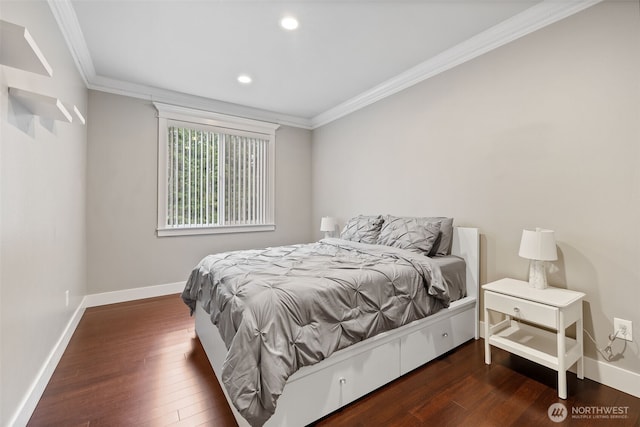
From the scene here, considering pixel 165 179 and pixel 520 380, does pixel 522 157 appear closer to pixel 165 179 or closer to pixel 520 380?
pixel 520 380

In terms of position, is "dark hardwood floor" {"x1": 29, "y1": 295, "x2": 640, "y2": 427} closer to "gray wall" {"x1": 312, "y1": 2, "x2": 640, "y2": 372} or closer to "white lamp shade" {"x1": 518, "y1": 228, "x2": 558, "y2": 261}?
"gray wall" {"x1": 312, "y1": 2, "x2": 640, "y2": 372}

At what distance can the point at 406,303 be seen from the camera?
76.0 inches

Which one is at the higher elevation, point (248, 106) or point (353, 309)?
point (248, 106)

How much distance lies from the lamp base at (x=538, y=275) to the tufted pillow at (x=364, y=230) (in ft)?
4.37

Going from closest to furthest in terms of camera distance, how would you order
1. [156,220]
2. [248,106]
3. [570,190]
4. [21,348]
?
[21,348] < [570,190] < [156,220] < [248,106]

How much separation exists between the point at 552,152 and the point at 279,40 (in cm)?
242

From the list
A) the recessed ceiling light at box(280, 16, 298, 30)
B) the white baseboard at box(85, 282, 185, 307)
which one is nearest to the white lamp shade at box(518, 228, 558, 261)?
the recessed ceiling light at box(280, 16, 298, 30)

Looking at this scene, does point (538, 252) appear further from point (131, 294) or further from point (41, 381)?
point (131, 294)

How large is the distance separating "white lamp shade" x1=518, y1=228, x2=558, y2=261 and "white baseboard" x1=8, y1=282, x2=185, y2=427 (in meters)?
3.10

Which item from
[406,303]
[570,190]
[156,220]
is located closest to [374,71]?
[570,190]

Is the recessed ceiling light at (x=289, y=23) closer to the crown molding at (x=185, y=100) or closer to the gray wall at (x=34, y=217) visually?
the gray wall at (x=34, y=217)

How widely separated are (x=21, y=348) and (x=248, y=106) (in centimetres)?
358

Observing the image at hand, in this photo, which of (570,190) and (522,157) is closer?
(570,190)

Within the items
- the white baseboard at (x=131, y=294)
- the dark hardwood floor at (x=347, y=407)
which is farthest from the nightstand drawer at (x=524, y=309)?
the white baseboard at (x=131, y=294)
